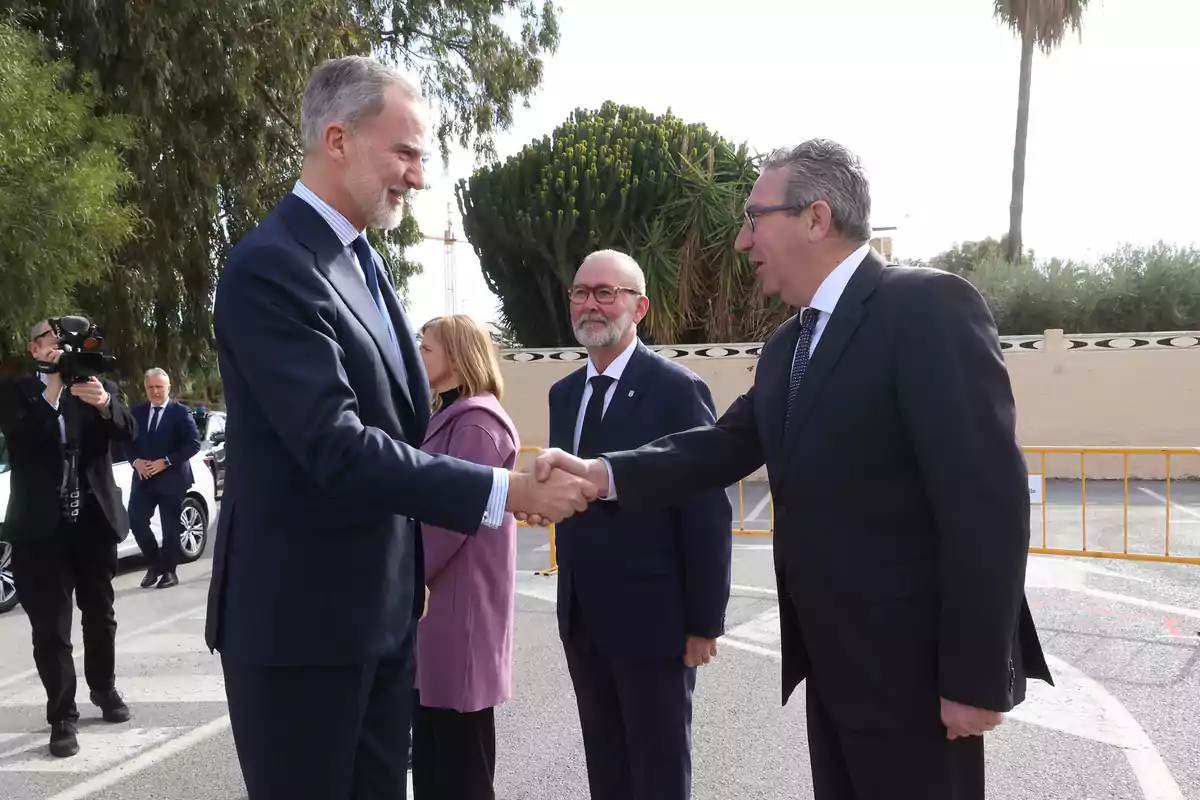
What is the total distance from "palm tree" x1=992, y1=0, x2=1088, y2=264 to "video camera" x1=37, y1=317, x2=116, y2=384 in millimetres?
22821

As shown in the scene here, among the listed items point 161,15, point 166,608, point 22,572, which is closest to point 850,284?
point 22,572

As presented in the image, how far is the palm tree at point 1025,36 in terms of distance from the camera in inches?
933

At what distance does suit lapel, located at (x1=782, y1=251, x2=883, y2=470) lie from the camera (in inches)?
86.1

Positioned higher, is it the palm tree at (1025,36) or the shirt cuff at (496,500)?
the palm tree at (1025,36)

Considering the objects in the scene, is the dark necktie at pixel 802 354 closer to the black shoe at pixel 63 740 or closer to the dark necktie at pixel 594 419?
the dark necktie at pixel 594 419

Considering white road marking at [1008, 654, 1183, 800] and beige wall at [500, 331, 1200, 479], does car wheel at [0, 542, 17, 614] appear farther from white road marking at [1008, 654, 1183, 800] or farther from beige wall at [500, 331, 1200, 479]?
beige wall at [500, 331, 1200, 479]

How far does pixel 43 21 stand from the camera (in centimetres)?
1071

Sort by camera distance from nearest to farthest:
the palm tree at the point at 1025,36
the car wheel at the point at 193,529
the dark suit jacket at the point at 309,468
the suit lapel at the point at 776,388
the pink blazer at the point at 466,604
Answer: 1. the dark suit jacket at the point at 309,468
2. the suit lapel at the point at 776,388
3. the pink blazer at the point at 466,604
4. the car wheel at the point at 193,529
5. the palm tree at the point at 1025,36

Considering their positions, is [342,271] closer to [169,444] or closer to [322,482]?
[322,482]

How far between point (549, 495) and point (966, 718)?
1.13 meters

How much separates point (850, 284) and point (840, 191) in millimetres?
229

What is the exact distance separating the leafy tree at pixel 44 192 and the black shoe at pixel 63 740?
18.6 ft

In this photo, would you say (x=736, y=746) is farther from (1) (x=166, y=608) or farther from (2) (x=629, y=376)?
(1) (x=166, y=608)

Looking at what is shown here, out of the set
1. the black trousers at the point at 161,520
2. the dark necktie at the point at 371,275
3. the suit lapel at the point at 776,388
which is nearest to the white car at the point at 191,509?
the black trousers at the point at 161,520
